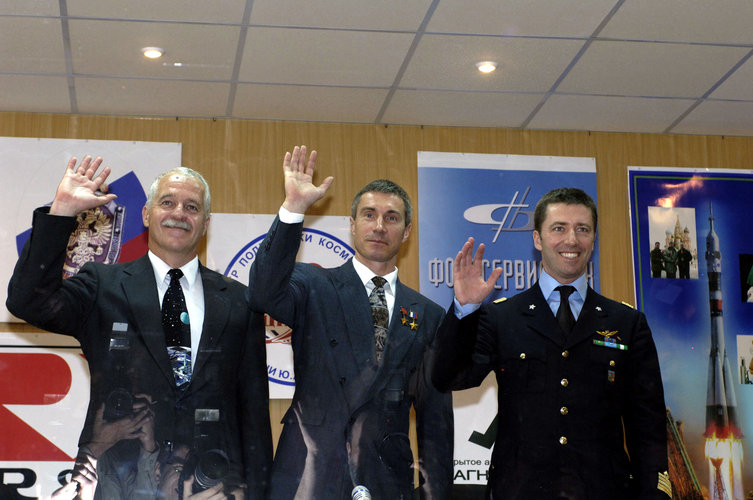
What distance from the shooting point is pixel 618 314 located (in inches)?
109

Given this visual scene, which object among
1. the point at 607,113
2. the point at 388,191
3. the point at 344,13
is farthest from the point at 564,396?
the point at 607,113

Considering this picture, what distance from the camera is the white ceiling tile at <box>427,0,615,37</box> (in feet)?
12.5

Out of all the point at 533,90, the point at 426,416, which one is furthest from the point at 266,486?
the point at 533,90

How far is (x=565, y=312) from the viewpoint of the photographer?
2752 mm

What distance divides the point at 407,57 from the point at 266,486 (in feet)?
7.95

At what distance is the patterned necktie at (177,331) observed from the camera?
100.0 inches

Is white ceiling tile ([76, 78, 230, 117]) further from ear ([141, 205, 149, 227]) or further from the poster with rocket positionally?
the poster with rocket

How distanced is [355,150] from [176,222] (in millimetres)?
2297

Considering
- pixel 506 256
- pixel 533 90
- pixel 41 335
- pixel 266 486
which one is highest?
pixel 533 90

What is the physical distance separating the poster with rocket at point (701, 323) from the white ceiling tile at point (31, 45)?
335 cm

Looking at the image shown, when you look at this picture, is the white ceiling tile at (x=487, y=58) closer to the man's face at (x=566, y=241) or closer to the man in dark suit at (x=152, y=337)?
the man's face at (x=566, y=241)

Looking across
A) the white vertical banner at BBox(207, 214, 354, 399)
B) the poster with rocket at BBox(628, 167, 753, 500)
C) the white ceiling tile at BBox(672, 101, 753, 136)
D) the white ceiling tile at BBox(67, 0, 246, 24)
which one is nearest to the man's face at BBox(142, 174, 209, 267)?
the white ceiling tile at BBox(67, 0, 246, 24)

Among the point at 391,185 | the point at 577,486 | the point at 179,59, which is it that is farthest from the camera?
the point at 179,59

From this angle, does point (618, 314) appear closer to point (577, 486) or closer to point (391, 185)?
point (577, 486)
